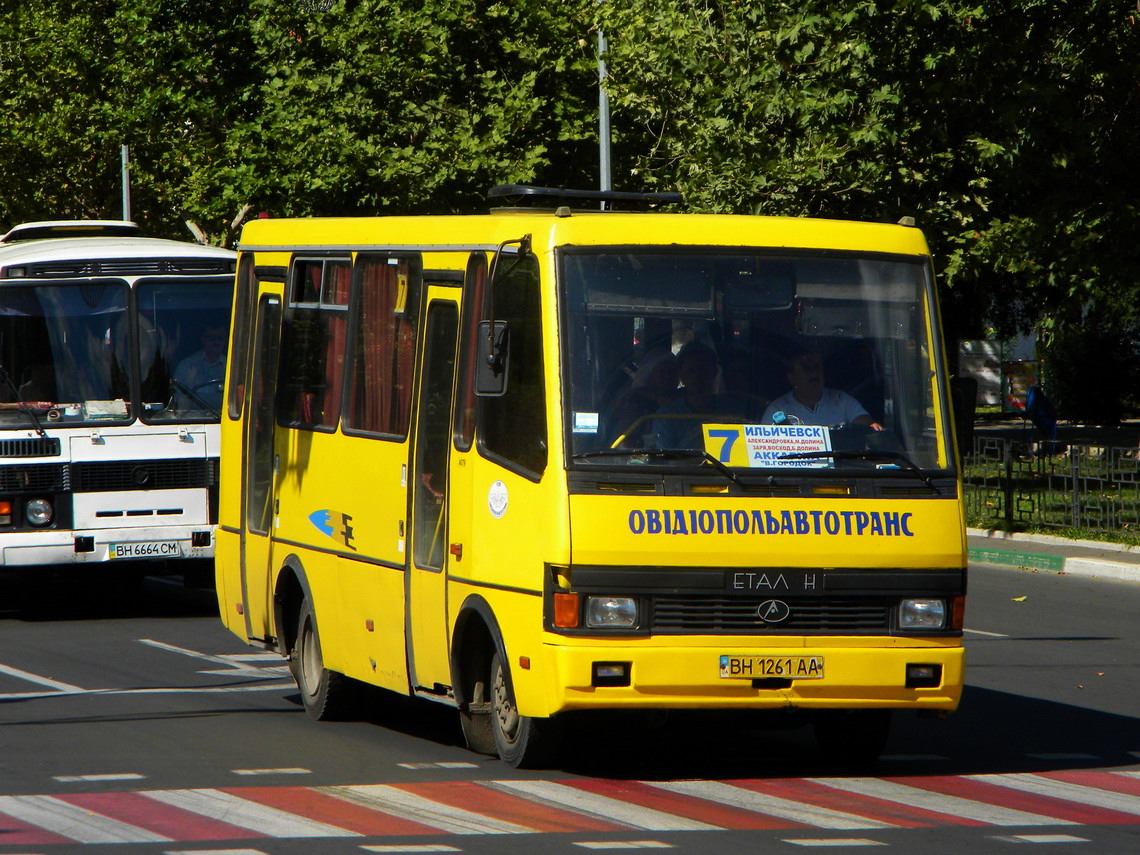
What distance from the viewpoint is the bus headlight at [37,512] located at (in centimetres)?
1630

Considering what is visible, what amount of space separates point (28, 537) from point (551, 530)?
8.67 m

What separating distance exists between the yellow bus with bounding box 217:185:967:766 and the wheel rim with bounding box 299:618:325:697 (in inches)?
47.5

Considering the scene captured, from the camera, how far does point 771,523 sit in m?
8.83

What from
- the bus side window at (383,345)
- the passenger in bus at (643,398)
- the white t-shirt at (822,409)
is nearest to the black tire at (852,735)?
the white t-shirt at (822,409)

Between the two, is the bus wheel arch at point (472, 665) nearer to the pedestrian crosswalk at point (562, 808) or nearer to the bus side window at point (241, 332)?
the pedestrian crosswalk at point (562, 808)

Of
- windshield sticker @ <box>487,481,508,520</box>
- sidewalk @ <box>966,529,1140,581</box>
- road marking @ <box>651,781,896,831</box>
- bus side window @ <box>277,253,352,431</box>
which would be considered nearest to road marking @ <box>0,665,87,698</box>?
bus side window @ <box>277,253,352,431</box>

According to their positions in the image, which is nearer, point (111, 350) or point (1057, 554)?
point (111, 350)

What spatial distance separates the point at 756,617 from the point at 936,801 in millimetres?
1091

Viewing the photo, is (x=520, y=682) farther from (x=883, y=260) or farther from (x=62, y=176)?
A: (x=62, y=176)

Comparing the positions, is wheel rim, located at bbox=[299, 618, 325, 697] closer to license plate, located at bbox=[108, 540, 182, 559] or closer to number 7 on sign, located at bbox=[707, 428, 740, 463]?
number 7 on sign, located at bbox=[707, 428, 740, 463]

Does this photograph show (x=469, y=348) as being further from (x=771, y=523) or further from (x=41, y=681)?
(x=41, y=681)

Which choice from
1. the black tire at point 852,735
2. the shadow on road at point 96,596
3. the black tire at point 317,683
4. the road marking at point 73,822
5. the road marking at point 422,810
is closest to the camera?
the road marking at point 73,822

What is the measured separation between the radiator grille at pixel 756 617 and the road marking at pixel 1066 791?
3.32 feet

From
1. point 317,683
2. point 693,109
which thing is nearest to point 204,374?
point 317,683
